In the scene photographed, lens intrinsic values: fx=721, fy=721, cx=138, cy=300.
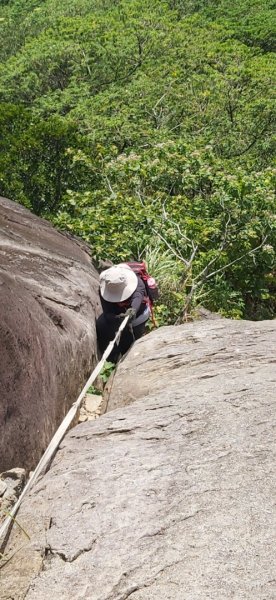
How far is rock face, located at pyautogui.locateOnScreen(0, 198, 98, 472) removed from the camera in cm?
427

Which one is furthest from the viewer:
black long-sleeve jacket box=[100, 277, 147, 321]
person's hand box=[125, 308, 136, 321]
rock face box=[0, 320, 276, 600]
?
black long-sleeve jacket box=[100, 277, 147, 321]

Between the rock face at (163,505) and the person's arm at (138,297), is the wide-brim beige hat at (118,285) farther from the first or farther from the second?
the rock face at (163,505)

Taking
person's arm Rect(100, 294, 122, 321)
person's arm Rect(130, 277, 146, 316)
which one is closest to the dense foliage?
person's arm Rect(130, 277, 146, 316)

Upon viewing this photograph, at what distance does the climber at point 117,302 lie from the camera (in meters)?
7.10

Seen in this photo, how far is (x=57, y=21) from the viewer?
27.3 meters

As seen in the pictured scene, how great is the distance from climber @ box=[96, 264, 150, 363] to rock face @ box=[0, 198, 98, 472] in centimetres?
17

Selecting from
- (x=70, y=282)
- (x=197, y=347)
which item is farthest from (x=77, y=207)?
(x=197, y=347)

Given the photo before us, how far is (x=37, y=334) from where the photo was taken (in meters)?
4.80

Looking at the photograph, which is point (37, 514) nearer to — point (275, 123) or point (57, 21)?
point (275, 123)

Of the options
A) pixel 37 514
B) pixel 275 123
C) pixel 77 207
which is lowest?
pixel 275 123

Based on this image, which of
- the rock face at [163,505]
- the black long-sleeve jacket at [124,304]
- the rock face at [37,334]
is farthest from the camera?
the black long-sleeve jacket at [124,304]

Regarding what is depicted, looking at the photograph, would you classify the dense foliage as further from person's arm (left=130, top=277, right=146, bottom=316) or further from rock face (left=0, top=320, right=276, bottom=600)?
rock face (left=0, top=320, right=276, bottom=600)

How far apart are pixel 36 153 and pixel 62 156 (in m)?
0.45

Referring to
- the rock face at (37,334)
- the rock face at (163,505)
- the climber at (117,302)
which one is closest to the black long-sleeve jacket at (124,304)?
the climber at (117,302)
